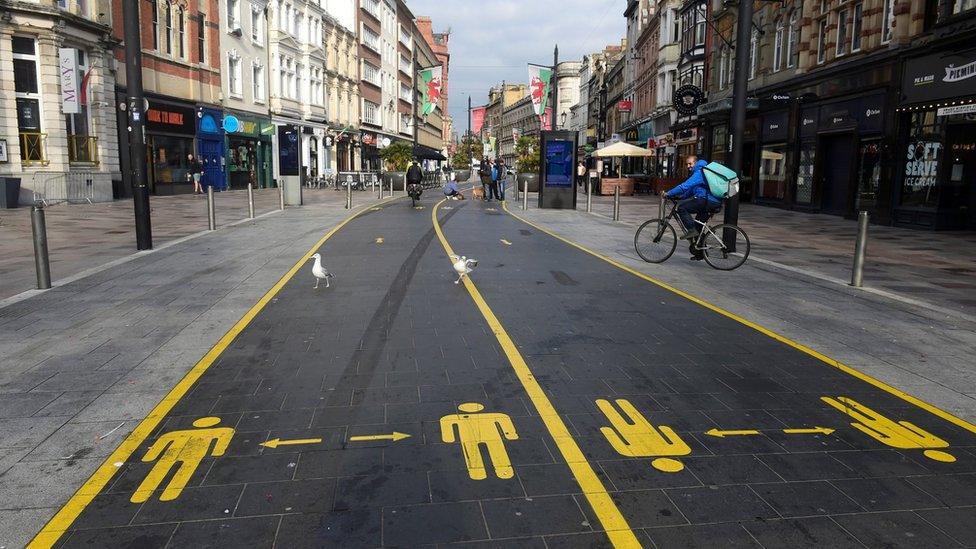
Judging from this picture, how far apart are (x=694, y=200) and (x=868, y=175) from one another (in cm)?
1386

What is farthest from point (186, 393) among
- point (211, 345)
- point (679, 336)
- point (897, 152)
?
point (897, 152)

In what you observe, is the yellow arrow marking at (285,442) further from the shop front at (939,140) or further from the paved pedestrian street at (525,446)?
the shop front at (939,140)

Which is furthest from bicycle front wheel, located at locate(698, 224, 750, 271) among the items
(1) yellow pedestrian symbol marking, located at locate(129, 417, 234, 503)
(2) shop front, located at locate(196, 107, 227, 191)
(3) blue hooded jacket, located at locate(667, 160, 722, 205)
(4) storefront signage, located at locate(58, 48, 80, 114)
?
(2) shop front, located at locate(196, 107, 227, 191)

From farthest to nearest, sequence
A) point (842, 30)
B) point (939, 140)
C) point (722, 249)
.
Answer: point (842, 30)
point (939, 140)
point (722, 249)

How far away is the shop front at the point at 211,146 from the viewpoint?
115ft

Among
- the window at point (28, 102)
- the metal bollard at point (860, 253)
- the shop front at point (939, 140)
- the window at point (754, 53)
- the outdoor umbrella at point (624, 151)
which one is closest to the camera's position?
the metal bollard at point (860, 253)

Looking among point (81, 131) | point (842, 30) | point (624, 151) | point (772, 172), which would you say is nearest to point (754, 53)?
point (772, 172)

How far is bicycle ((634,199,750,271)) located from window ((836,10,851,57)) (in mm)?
15529

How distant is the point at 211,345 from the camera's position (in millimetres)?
6703

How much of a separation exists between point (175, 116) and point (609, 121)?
192ft

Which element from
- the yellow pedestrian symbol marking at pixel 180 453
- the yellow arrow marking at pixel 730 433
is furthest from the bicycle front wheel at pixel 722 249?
the yellow pedestrian symbol marking at pixel 180 453

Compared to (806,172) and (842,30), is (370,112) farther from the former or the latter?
(842,30)

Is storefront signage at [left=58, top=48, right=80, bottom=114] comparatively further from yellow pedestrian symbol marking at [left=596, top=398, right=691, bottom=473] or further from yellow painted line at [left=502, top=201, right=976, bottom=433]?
yellow pedestrian symbol marking at [left=596, top=398, right=691, bottom=473]

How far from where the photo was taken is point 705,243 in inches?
479
